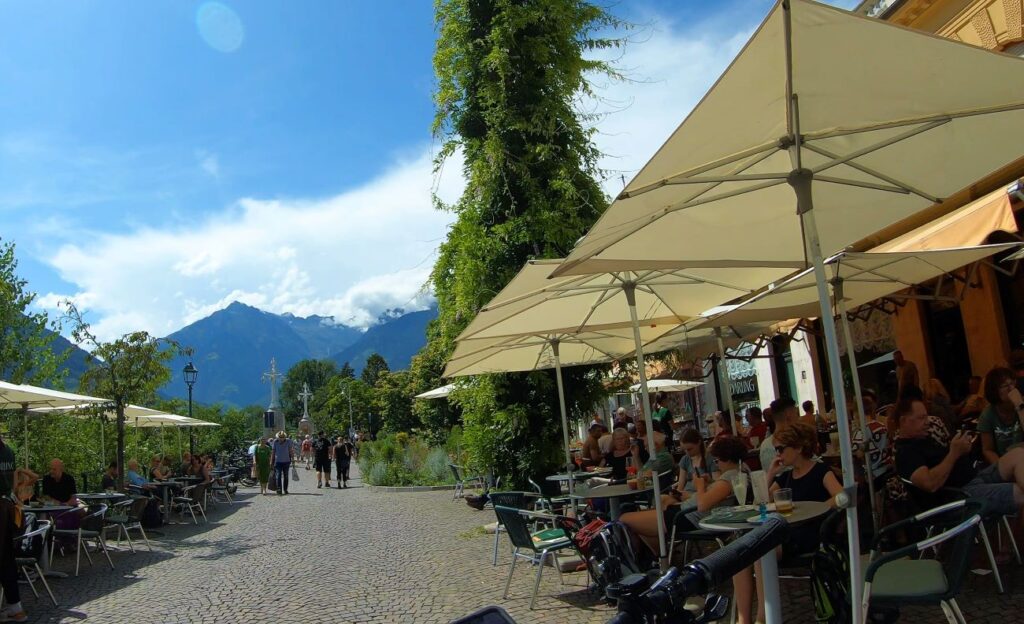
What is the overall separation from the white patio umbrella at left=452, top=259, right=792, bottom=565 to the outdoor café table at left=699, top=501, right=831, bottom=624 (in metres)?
1.23

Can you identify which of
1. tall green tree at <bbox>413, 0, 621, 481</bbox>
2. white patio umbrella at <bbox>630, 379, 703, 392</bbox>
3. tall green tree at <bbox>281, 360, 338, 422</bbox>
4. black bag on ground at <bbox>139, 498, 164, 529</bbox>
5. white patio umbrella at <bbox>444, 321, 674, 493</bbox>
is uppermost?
tall green tree at <bbox>281, 360, 338, 422</bbox>

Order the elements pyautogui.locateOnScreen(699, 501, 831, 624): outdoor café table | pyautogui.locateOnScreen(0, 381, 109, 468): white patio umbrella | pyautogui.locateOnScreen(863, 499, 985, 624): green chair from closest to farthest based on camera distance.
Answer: pyautogui.locateOnScreen(863, 499, 985, 624): green chair < pyautogui.locateOnScreen(699, 501, 831, 624): outdoor café table < pyautogui.locateOnScreen(0, 381, 109, 468): white patio umbrella

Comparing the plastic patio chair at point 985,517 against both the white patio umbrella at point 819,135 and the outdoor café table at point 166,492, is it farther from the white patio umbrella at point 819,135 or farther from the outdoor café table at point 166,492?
the outdoor café table at point 166,492

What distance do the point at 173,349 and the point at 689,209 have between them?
14.2m

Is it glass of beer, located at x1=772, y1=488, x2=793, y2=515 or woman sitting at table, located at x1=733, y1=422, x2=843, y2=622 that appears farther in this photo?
woman sitting at table, located at x1=733, y1=422, x2=843, y2=622

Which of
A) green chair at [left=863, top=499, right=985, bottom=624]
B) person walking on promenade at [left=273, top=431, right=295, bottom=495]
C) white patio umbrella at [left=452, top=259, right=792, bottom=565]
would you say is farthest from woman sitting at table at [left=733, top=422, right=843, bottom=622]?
person walking on promenade at [left=273, top=431, right=295, bottom=495]

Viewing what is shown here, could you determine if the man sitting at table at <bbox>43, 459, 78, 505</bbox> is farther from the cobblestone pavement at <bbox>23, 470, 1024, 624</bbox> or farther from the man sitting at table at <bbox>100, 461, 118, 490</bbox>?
the man sitting at table at <bbox>100, 461, 118, 490</bbox>

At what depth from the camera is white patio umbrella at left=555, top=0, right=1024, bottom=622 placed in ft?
9.34

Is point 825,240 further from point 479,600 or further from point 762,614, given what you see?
point 479,600

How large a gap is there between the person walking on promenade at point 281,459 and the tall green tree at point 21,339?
579 cm

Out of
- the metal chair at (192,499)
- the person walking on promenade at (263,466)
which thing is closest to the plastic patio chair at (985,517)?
the metal chair at (192,499)

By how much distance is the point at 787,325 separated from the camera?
42.0 ft

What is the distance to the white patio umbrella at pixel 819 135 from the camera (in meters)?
2.85

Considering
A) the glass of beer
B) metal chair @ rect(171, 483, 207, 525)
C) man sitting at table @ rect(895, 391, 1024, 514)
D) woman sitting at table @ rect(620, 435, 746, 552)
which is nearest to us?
the glass of beer
